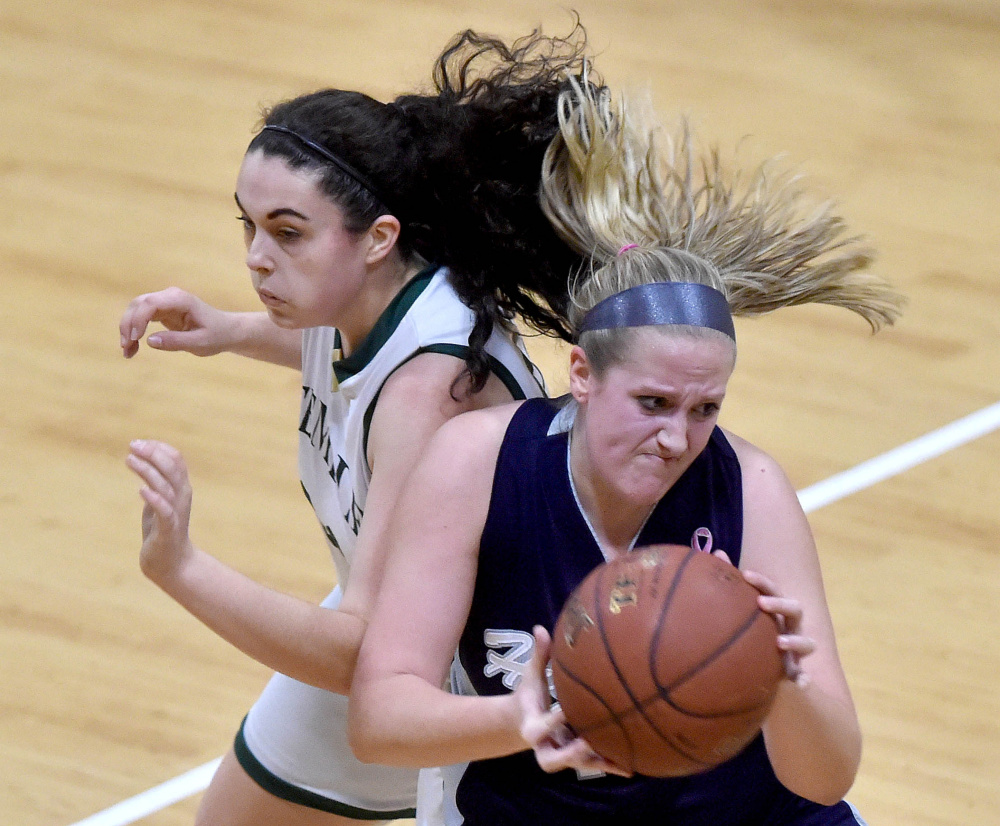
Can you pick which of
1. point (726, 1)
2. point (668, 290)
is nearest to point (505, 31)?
point (726, 1)

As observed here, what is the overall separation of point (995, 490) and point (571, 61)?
8.19ft

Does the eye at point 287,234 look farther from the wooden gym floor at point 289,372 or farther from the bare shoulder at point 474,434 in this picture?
the wooden gym floor at point 289,372

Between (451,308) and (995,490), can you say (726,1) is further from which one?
(451,308)

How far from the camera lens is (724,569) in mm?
2156

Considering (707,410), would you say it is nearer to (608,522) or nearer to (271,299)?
(608,522)

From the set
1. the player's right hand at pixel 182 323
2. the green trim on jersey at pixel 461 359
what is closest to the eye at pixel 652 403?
the green trim on jersey at pixel 461 359

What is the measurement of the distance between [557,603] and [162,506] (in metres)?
0.63

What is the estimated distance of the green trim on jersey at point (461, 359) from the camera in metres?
2.60

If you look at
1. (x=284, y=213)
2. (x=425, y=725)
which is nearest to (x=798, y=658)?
→ (x=425, y=725)

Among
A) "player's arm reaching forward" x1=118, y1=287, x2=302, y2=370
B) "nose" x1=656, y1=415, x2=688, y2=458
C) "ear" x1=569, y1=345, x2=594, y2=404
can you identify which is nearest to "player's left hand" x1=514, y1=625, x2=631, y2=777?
"nose" x1=656, y1=415, x2=688, y2=458

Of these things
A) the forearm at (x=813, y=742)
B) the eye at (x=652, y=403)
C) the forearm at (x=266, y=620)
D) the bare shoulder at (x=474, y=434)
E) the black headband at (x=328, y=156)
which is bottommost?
the forearm at (x=813, y=742)

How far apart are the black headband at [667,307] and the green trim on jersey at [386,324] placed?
0.40m

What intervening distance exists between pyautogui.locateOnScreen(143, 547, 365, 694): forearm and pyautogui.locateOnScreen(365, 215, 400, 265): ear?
0.60 metres

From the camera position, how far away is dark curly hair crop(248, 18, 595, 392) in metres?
2.67
